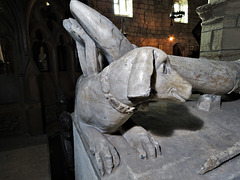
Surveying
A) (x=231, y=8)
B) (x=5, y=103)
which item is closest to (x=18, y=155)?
(x=5, y=103)

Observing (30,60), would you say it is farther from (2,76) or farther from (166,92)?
(166,92)

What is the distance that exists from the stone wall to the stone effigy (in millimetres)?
5001

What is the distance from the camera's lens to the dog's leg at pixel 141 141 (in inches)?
27.5

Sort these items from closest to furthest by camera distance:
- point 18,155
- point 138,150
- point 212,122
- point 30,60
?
point 138,150
point 212,122
point 18,155
point 30,60

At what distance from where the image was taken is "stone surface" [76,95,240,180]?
0.63 metres

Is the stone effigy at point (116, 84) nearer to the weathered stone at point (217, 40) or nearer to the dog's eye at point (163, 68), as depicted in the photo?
the dog's eye at point (163, 68)

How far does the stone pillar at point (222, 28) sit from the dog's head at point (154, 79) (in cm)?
167

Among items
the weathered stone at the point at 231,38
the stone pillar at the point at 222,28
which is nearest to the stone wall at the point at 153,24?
the stone pillar at the point at 222,28

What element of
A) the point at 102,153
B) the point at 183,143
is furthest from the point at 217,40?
the point at 102,153

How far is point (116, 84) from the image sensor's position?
60 centimetres

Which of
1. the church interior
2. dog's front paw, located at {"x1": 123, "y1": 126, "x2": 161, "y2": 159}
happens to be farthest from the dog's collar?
the church interior

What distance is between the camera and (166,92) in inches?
23.3

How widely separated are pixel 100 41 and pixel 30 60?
2.83 meters

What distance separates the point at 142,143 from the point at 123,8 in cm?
601
